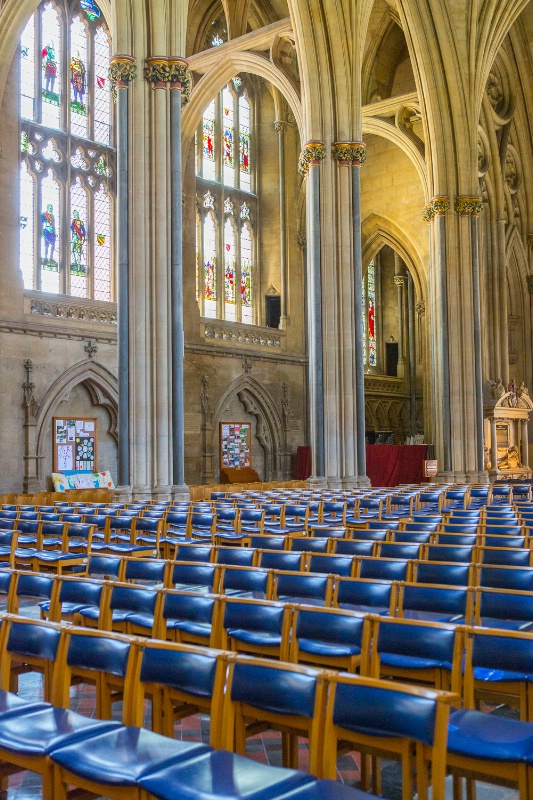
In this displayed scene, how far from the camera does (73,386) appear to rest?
69.9 ft

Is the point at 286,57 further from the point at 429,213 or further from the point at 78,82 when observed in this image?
the point at 429,213

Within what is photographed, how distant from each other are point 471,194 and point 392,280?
12.8 m

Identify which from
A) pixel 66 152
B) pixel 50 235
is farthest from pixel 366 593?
pixel 66 152

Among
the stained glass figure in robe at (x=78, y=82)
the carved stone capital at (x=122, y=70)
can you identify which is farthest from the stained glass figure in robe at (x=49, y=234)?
the carved stone capital at (x=122, y=70)

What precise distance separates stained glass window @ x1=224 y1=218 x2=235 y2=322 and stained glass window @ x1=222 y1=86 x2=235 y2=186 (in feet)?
5.20

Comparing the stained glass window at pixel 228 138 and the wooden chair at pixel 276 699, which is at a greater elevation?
the stained glass window at pixel 228 138

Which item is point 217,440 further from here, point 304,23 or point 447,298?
point 304,23

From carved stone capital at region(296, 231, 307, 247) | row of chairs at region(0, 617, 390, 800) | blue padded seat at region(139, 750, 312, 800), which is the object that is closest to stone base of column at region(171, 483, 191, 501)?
row of chairs at region(0, 617, 390, 800)

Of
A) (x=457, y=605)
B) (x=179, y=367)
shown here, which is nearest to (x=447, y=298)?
(x=179, y=367)

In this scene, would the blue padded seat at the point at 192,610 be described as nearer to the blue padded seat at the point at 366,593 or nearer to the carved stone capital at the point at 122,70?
the blue padded seat at the point at 366,593

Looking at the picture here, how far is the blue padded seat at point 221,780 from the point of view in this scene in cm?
241

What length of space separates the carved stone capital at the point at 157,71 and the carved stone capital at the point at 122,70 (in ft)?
0.86

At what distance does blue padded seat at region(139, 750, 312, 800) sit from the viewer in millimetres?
2406

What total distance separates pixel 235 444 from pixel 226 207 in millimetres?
8119
